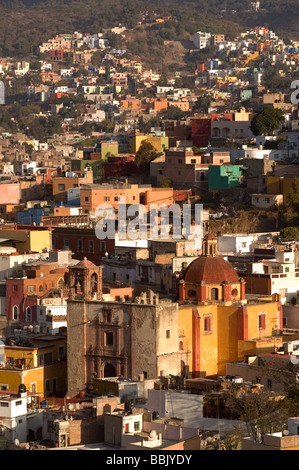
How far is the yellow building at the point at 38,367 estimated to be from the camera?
37.2 metres

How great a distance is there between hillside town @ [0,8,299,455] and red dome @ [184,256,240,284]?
0.05 meters

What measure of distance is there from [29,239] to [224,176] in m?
10.1

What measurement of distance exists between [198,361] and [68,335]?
318 cm

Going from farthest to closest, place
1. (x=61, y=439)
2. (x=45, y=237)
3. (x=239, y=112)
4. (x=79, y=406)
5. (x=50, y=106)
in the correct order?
1. (x=50, y=106)
2. (x=239, y=112)
3. (x=45, y=237)
4. (x=79, y=406)
5. (x=61, y=439)

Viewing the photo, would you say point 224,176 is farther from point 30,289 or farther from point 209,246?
point 209,246

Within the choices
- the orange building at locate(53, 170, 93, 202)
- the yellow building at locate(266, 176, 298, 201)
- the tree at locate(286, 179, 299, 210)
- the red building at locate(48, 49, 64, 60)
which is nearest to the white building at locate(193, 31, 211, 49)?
the red building at locate(48, 49, 64, 60)

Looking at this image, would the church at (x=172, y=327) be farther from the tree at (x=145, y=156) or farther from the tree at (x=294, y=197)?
the tree at (x=145, y=156)

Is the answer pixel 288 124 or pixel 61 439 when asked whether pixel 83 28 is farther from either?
pixel 61 439

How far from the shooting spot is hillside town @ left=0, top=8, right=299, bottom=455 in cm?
3212

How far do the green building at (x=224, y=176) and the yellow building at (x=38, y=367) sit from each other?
20.8 m

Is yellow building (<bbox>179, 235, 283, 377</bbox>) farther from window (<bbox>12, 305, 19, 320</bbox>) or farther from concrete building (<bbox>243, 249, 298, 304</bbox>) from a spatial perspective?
window (<bbox>12, 305, 19, 320</bbox>)

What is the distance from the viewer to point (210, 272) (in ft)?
127

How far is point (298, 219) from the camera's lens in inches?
2137

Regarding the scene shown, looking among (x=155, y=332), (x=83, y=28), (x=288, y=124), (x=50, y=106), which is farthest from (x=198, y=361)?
(x=83, y=28)
